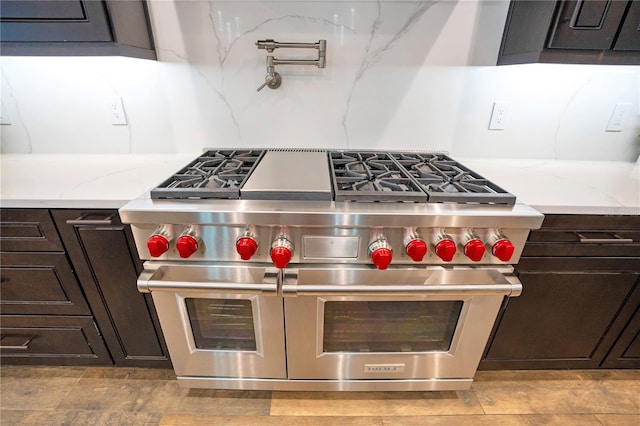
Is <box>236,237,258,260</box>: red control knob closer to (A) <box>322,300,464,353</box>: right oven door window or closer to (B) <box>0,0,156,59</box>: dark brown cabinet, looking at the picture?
(A) <box>322,300,464,353</box>: right oven door window

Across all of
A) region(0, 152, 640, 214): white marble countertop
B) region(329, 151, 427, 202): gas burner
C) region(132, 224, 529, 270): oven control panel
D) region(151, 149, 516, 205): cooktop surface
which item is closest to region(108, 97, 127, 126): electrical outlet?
region(0, 152, 640, 214): white marble countertop

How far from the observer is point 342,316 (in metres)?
0.96

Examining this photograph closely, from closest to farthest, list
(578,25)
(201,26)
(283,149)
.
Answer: (578,25), (201,26), (283,149)

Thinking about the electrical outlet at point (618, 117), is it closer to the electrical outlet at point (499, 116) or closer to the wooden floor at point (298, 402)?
the electrical outlet at point (499, 116)

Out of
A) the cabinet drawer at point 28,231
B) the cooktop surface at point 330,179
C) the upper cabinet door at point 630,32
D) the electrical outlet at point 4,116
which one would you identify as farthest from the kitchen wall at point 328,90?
the cabinet drawer at point 28,231

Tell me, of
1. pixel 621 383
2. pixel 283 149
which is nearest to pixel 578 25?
pixel 283 149

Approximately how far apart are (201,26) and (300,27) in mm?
421

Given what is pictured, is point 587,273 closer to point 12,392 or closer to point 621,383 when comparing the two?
point 621,383

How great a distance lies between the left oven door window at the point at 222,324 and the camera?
0.96m

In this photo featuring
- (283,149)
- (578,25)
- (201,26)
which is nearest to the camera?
(578,25)

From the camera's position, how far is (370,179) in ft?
3.15

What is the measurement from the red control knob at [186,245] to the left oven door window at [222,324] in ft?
0.79

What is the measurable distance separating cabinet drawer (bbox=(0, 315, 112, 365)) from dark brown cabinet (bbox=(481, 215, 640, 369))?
1.67 metres

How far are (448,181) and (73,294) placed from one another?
4.74 feet
